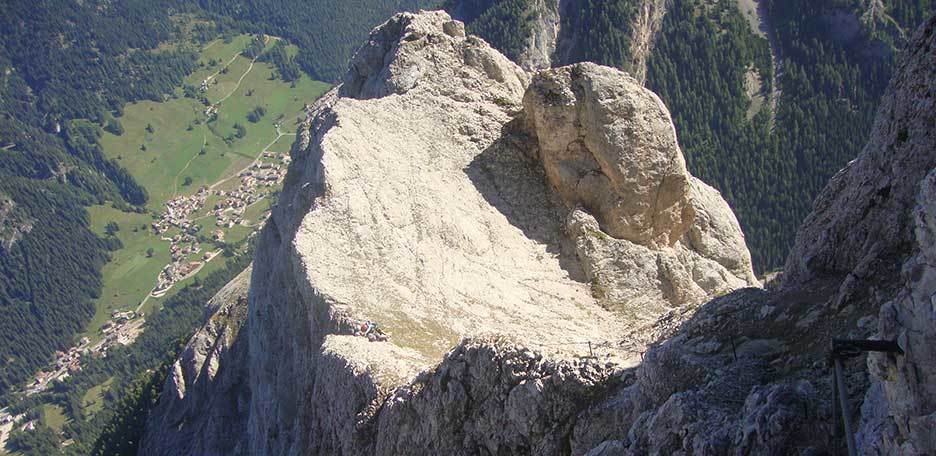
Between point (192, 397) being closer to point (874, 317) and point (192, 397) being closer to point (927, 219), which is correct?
point (874, 317)

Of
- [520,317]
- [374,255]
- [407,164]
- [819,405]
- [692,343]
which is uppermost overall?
[407,164]

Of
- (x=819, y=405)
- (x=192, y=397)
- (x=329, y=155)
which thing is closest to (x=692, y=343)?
(x=819, y=405)

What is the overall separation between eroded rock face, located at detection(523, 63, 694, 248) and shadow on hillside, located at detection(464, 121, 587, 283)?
2000mm

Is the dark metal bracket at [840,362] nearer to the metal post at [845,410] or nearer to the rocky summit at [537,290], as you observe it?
the metal post at [845,410]

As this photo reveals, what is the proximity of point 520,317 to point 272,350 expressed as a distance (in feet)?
67.1

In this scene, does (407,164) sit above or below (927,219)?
above

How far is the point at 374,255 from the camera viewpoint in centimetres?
5309

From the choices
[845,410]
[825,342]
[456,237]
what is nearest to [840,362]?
[845,410]

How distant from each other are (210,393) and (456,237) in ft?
124

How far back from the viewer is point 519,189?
200 ft

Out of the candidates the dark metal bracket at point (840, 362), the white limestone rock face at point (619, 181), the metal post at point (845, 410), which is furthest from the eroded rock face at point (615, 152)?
the metal post at point (845, 410)

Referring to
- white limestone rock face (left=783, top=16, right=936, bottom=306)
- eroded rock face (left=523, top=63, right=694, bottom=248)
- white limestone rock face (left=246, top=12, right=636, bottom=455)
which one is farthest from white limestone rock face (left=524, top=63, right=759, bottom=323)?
white limestone rock face (left=783, top=16, right=936, bottom=306)

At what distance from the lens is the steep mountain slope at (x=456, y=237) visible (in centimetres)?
4691

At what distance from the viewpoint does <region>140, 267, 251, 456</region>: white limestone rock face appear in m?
74.4
